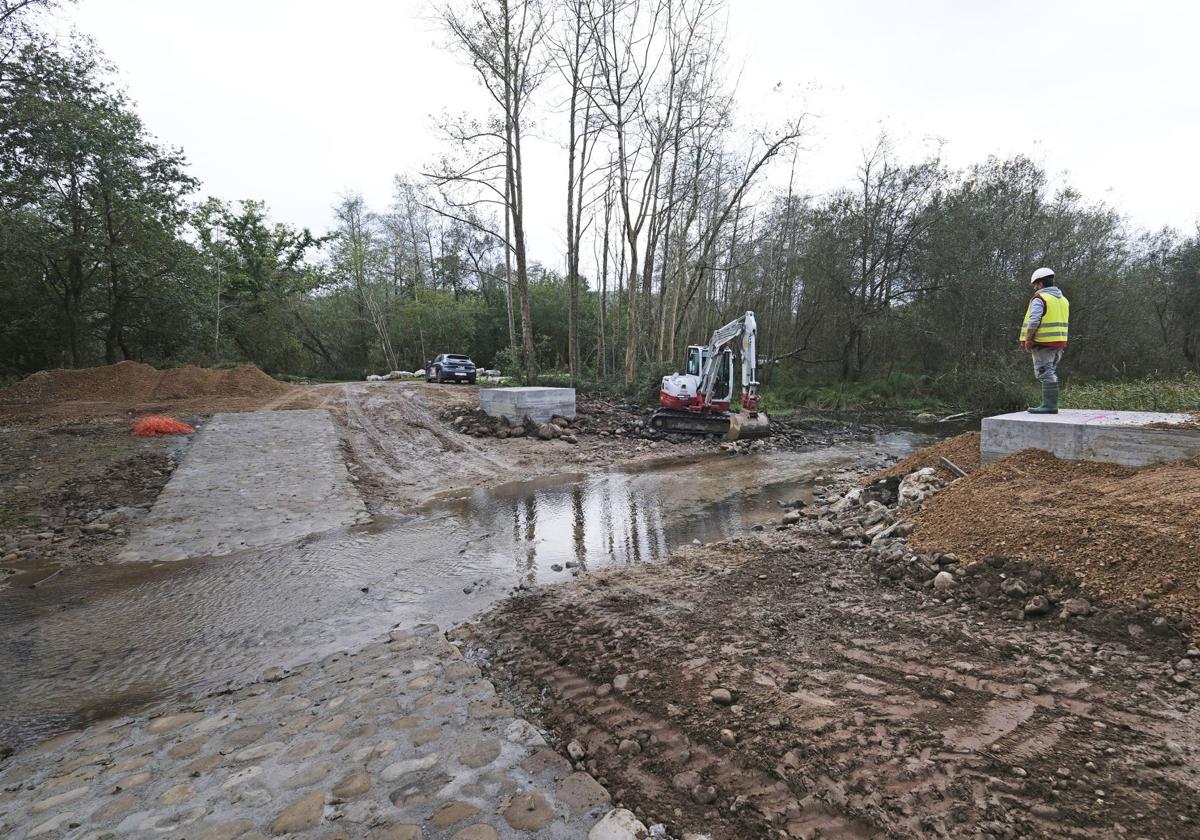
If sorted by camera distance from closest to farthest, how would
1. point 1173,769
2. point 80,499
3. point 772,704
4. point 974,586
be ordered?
point 1173,769
point 772,704
point 974,586
point 80,499

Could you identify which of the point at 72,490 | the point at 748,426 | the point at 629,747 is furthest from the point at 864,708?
the point at 748,426

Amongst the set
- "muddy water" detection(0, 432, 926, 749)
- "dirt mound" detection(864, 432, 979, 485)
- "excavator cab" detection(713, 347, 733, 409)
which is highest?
"excavator cab" detection(713, 347, 733, 409)

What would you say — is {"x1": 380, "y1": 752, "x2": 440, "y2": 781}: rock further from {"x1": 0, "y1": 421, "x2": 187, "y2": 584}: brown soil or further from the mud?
{"x1": 0, "y1": 421, "x2": 187, "y2": 584}: brown soil

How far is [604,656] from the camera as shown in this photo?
3518 millimetres

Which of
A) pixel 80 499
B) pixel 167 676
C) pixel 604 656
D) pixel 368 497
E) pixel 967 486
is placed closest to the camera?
pixel 604 656

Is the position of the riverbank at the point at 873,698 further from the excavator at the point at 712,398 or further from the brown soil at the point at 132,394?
the brown soil at the point at 132,394

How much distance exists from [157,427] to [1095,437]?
49.2 feet

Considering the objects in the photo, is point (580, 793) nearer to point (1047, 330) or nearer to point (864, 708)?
point (864, 708)

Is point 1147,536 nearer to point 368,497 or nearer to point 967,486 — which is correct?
point 967,486

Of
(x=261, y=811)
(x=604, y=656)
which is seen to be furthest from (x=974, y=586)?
Result: (x=261, y=811)

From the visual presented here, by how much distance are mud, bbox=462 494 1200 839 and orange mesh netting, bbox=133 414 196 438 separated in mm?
10377

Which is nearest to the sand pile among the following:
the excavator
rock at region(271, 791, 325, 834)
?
the excavator

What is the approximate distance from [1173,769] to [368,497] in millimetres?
9182

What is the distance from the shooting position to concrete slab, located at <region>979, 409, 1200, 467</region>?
5098 mm
